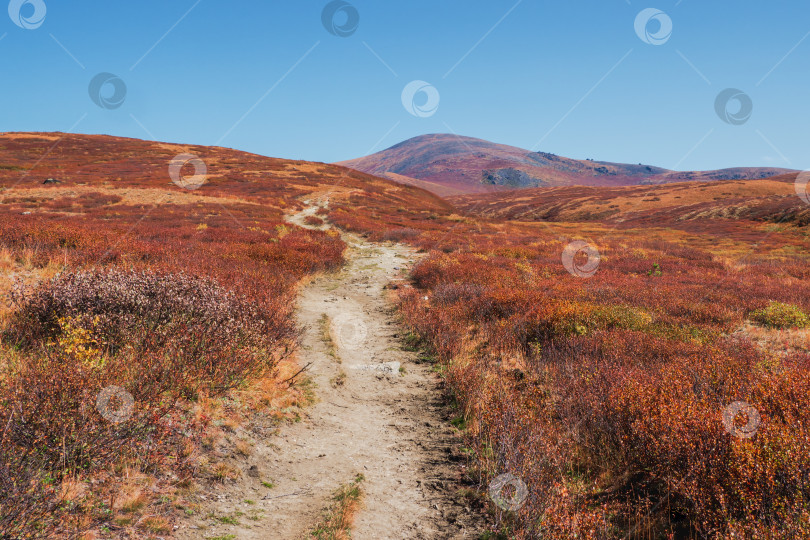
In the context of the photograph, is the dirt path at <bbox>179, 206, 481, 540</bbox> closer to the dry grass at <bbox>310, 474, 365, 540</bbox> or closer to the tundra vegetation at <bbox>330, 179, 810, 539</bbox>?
the dry grass at <bbox>310, 474, 365, 540</bbox>

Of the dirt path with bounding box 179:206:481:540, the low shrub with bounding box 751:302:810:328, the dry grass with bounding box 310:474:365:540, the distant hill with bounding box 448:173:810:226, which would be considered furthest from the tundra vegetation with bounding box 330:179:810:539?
the distant hill with bounding box 448:173:810:226

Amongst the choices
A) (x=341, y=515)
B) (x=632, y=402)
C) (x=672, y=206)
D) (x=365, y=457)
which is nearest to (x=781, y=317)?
(x=632, y=402)

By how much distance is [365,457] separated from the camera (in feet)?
16.4

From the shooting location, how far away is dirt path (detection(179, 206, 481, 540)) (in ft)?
12.3

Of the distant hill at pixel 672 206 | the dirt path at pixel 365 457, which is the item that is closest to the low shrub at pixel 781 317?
the dirt path at pixel 365 457

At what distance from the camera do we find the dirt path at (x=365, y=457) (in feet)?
12.3

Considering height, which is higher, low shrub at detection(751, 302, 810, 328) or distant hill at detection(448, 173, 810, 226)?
distant hill at detection(448, 173, 810, 226)

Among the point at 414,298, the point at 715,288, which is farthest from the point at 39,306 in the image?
the point at 715,288

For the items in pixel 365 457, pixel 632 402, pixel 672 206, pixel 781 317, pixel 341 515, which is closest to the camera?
pixel 341 515

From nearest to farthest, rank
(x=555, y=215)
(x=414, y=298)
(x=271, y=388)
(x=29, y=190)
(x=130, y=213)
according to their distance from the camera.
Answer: (x=271, y=388), (x=414, y=298), (x=130, y=213), (x=29, y=190), (x=555, y=215)

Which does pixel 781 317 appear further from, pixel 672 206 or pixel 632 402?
pixel 672 206

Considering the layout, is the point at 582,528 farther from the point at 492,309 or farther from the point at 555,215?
the point at 555,215

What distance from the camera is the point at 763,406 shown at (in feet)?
13.8

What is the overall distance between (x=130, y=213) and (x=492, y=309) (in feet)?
91.2
